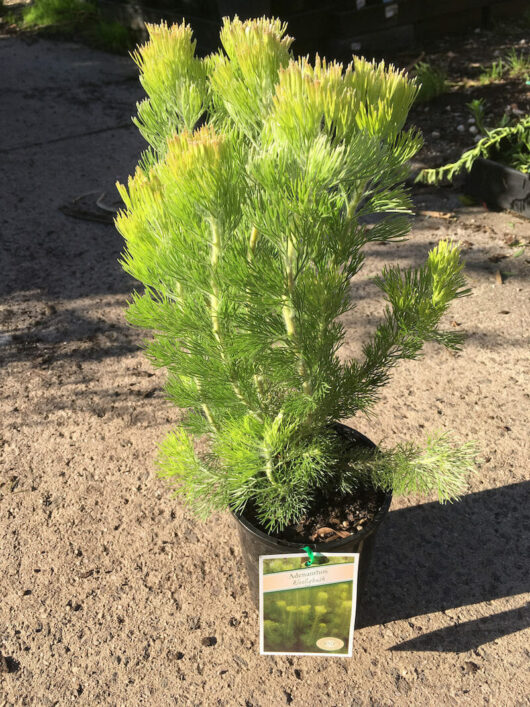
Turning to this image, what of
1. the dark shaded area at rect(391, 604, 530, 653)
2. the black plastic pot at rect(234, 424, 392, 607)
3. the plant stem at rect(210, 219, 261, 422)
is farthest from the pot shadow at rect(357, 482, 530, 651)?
the plant stem at rect(210, 219, 261, 422)

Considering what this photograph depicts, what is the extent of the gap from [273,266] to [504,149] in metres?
3.55

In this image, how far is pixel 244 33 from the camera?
1221mm

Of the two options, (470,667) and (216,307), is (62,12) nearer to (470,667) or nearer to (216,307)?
(216,307)

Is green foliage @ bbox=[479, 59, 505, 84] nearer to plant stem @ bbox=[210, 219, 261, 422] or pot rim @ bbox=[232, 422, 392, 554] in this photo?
pot rim @ bbox=[232, 422, 392, 554]

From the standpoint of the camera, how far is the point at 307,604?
5.27ft


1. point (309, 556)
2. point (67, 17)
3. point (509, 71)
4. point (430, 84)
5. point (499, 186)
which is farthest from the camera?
point (67, 17)

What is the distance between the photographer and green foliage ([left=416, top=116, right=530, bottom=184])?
3.96 meters

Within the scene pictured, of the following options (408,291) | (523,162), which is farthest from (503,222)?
(408,291)

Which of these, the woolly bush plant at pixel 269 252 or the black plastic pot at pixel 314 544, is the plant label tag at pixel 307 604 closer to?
the black plastic pot at pixel 314 544

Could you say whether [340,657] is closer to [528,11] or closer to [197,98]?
[197,98]

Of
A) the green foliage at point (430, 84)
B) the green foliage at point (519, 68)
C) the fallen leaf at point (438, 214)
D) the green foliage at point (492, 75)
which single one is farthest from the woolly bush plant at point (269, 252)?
the green foliage at point (519, 68)

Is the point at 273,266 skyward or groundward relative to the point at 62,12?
groundward

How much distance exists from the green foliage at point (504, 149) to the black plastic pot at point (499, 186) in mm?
60

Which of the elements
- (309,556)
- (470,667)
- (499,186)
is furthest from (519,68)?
(309,556)
